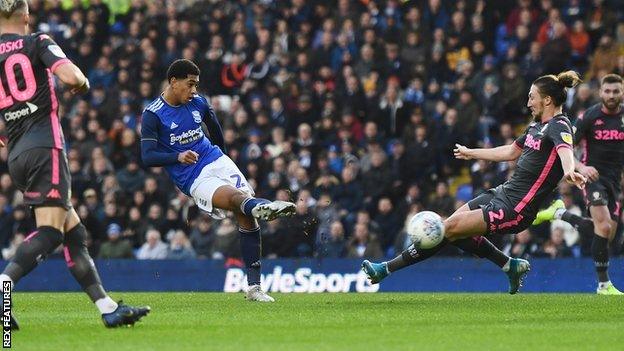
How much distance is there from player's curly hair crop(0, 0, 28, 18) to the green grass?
2.47 metres

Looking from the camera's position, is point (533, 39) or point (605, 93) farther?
point (533, 39)

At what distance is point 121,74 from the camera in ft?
85.6

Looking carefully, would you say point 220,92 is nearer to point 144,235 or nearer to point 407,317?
point 144,235

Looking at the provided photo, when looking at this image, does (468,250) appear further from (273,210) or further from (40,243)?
(40,243)

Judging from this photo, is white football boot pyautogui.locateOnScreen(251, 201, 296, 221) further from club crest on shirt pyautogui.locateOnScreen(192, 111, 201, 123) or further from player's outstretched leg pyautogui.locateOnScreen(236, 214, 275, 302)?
club crest on shirt pyautogui.locateOnScreen(192, 111, 201, 123)

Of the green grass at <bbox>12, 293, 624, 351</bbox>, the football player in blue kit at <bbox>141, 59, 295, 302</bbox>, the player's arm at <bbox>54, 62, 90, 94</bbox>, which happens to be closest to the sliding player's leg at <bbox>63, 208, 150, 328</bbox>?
the green grass at <bbox>12, 293, 624, 351</bbox>

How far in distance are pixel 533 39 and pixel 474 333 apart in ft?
45.4

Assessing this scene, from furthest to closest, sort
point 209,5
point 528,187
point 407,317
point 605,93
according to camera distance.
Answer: point 209,5 → point 605,93 → point 528,187 → point 407,317

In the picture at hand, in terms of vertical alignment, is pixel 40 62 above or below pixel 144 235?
above

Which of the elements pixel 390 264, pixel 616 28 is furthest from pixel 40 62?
pixel 616 28

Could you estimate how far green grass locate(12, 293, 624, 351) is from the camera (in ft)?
29.3

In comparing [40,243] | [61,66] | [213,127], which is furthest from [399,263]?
[61,66]

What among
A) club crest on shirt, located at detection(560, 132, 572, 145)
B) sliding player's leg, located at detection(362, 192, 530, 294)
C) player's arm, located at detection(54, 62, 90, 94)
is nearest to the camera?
player's arm, located at detection(54, 62, 90, 94)

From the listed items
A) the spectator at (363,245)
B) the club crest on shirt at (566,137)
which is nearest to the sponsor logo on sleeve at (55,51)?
the club crest on shirt at (566,137)
